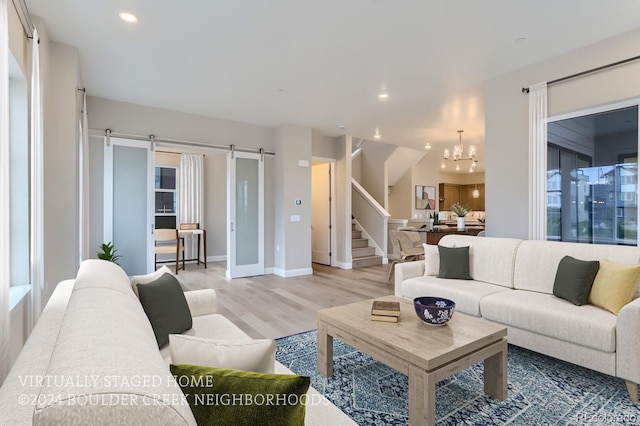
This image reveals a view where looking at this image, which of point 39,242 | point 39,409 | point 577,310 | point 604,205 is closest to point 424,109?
point 604,205

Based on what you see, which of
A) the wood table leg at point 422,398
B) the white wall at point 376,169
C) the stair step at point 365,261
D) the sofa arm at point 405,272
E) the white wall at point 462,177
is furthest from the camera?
the white wall at point 462,177

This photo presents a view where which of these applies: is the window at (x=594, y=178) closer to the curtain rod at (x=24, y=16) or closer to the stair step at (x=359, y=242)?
the stair step at (x=359, y=242)

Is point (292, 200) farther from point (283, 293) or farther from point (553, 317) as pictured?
point (553, 317)

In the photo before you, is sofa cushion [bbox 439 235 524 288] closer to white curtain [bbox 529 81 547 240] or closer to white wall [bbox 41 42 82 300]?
white curtain [bbox 529 81 547 240]

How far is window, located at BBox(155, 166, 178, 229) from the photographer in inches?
297

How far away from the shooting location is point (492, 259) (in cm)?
343

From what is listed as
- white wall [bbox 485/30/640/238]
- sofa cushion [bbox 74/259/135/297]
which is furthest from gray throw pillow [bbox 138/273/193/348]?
white wall [bbox 485/30/640/238]

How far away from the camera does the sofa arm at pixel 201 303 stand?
7.70ft

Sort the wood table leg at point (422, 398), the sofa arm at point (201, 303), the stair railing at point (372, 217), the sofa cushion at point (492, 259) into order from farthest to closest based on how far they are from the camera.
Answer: the stair railing at point (372, 217), the sofa cushion at point (492, 259), the sofa arm at point (201, 303), the wood table leg at point (422, 398)

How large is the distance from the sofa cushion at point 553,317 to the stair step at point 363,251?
463 cm

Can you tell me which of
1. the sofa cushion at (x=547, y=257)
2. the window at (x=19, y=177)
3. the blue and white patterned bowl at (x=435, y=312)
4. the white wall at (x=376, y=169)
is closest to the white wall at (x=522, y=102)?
the sofa cushion at (x=547, y=257)

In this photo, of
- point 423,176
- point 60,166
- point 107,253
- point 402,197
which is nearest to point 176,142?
point 107,253

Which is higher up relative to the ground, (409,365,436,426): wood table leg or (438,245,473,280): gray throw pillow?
(438,245,473,280): gray throw pillow

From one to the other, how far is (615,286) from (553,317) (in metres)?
0.48
